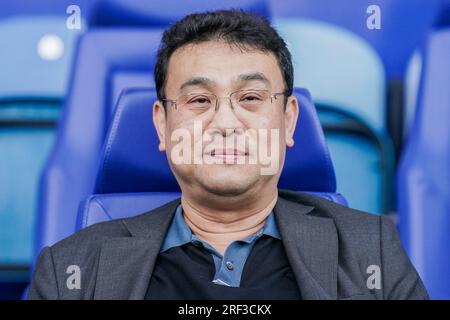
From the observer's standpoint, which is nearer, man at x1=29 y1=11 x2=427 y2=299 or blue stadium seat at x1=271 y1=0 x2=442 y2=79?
man at x1=29 y1=11 x2=427 y2=299

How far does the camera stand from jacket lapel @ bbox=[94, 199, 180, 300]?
1.52 meters

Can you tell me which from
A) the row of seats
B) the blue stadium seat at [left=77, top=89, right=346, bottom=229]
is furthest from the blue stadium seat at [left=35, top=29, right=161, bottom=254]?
the blue stadium seat at [left=77, top=89, right=346, bottom=229]

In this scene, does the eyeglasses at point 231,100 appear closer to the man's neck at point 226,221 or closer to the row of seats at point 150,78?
the man's neck at point 226,221

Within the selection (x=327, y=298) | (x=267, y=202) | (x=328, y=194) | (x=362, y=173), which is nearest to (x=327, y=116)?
(x=362, y=173)

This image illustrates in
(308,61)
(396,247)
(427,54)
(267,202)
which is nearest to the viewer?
(396,247)

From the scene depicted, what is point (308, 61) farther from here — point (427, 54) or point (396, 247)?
point (396, 247)

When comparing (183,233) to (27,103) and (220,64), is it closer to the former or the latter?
(220,64)

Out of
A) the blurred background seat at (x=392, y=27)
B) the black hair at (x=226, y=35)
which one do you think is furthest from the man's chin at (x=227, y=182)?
the blurred background seat at (x=392, y=27)

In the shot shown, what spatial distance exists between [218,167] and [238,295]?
0.80 feet

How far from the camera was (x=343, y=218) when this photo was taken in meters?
1.65

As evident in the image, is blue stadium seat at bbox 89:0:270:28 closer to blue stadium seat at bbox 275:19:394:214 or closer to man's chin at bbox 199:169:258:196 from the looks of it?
blue stadium seat at bbox 275:19:394:214

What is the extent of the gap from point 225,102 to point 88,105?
671 mm

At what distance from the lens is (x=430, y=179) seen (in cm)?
200

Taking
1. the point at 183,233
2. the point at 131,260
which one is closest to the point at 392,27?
the point at 183,233
